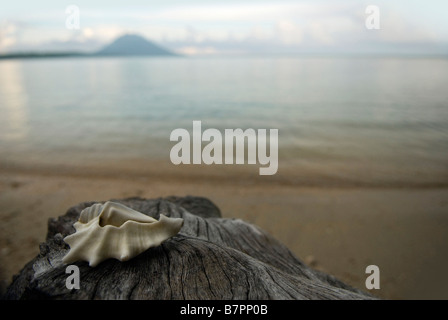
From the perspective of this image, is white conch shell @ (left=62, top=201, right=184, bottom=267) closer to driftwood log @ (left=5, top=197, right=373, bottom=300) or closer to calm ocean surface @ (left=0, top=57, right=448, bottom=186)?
driftwood log @ (left=5, top=197, right=373, bottom=300)

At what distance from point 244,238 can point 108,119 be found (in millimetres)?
16302

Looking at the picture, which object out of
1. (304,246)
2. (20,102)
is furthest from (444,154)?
(20,102)

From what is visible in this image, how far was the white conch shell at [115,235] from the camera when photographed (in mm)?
2107

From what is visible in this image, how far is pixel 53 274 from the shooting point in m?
2.06

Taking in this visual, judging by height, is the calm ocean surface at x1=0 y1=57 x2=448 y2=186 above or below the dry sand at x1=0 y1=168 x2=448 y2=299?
above

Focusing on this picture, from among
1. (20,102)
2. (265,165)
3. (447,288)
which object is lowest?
(447,288)

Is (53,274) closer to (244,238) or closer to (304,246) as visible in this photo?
(244,238)

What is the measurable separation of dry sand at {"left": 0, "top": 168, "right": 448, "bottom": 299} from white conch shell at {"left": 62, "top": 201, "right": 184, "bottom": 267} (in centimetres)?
337

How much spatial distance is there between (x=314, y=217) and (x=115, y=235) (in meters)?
5.11

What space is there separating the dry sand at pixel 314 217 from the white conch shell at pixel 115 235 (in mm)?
3370

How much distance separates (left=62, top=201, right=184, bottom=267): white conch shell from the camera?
6.91 feet

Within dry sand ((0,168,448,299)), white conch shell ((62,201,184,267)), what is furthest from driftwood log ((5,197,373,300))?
dry sand ((0,168,448,299))

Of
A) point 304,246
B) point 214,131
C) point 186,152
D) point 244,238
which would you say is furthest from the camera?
point 214,131

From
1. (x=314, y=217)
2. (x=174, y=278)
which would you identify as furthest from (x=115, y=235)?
(x=314, y=217)
